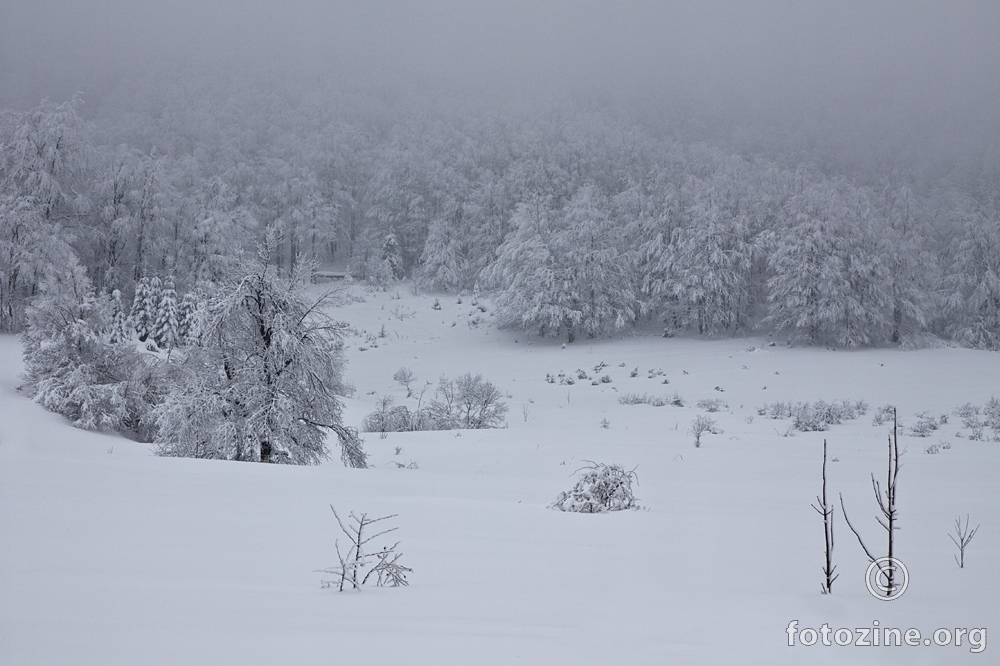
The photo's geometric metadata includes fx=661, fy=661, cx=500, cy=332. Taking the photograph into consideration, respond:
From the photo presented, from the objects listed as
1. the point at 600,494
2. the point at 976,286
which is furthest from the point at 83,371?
the point at 976,286

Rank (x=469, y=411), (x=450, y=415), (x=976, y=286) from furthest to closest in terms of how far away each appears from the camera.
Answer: (x=976, y=286) → (x=469, y=411) → (x=450, y=415)

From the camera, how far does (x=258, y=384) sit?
36.0 feet

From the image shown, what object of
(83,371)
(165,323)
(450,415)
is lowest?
(450,415)

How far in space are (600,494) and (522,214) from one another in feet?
123

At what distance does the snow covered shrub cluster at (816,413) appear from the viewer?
1627 cm

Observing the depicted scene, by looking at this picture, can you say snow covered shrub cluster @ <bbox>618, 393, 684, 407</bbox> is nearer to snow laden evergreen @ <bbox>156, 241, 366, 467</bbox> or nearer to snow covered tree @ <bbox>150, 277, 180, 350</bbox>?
snow laden evergreen @ <bbox>156, 241, 366, 467</bbox>

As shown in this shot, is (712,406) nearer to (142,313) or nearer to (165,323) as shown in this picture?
(165,323)

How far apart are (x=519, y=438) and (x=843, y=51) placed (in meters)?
141

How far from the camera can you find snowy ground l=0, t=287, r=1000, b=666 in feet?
8.21

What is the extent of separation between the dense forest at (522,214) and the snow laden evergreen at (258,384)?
98cm

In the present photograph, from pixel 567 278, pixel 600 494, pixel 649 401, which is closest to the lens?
pixel 600 494

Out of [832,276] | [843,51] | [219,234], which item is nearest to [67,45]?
[219,234]

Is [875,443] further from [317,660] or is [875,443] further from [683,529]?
[317,660]

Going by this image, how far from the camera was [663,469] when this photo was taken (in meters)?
10.2
